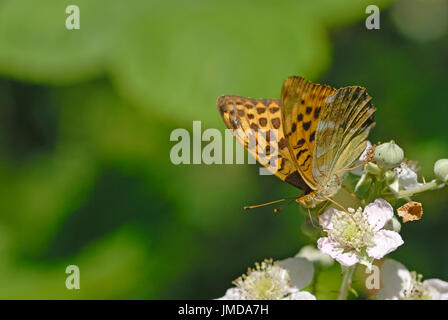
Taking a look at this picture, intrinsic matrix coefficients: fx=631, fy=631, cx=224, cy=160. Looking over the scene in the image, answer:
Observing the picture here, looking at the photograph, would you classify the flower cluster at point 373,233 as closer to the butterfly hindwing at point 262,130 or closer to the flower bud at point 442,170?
the flower bud at point 442,170

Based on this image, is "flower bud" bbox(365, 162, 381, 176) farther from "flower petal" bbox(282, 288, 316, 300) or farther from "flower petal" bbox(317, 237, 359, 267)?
"flower petal" bbox(282, 288, 316, 300)

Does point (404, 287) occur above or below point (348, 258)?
below

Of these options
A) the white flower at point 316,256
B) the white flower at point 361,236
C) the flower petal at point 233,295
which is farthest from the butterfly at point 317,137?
the flower petal at point 233,295

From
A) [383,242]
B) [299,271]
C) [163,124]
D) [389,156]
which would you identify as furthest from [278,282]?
[163,124]

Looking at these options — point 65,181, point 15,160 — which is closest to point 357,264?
point 65,181

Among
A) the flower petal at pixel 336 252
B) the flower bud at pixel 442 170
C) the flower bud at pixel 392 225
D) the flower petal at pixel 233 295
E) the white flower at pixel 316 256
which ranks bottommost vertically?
the flower petal at pixel 233 295

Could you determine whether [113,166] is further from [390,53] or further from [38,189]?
[390,53]

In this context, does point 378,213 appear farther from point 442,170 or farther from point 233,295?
point 233,295
